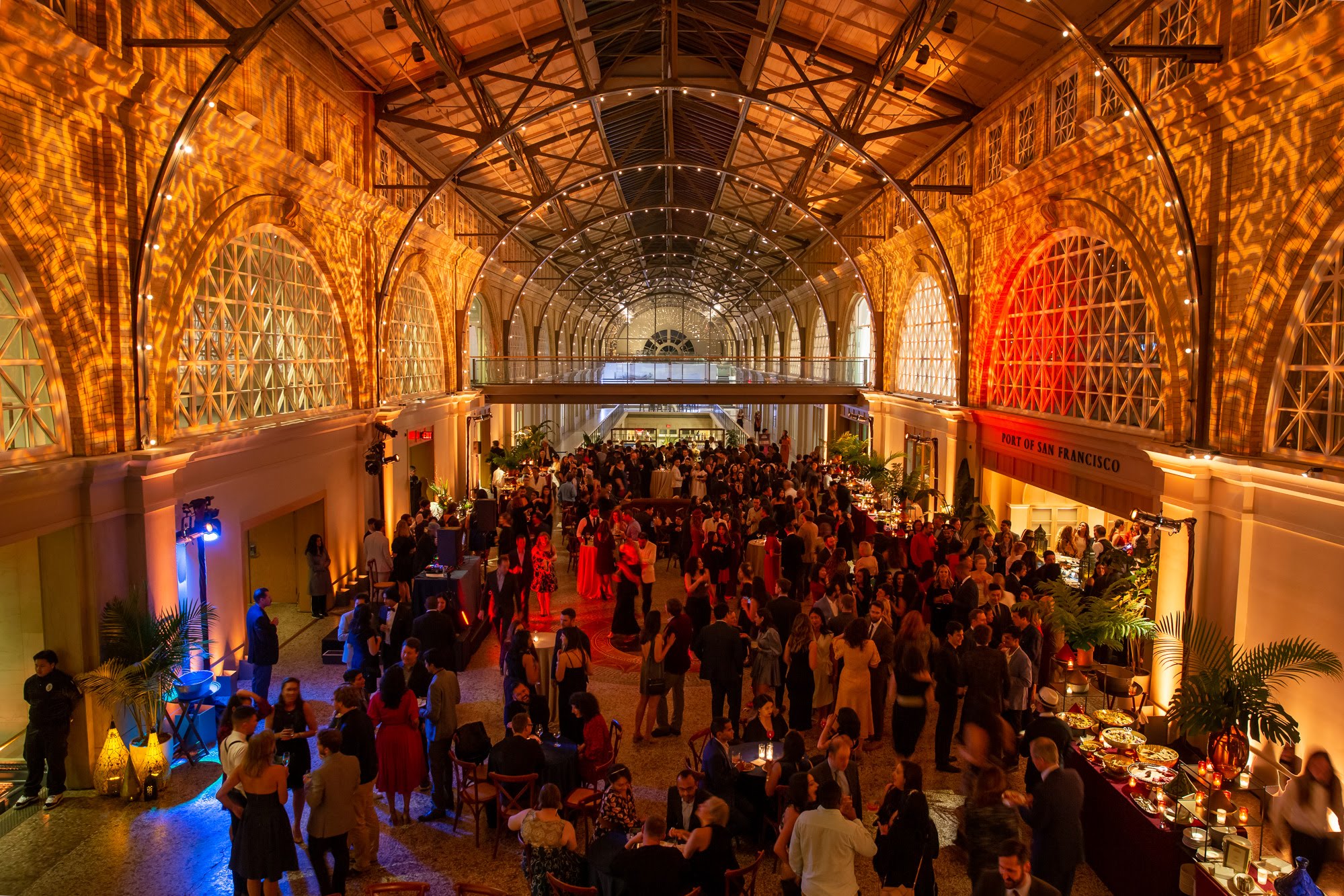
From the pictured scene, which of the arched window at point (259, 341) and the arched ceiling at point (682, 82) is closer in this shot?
the arched window at point (259, 341)

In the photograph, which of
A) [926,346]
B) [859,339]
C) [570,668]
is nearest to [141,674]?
[570,668]

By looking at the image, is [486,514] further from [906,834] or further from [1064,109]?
[906,834]

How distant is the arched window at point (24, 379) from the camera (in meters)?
7.92

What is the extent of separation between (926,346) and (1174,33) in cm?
1223

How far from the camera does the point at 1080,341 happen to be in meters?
13.7

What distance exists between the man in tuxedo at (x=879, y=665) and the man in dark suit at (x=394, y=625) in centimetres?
490

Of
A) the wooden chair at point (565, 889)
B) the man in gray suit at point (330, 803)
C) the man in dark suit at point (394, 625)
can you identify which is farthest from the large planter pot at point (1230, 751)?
the man in dark suit at point (394, 625)

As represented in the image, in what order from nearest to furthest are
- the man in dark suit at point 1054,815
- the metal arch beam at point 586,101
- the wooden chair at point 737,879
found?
1. the wooden chair at point 737,879
2. the man in dark suit at point 1054,815
3. the metal arch beam at point 586,101

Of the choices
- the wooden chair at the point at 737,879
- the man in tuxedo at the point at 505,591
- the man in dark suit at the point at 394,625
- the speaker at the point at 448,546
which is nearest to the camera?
the wooden chair at the point at 737,879

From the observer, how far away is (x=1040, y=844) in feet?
21.0

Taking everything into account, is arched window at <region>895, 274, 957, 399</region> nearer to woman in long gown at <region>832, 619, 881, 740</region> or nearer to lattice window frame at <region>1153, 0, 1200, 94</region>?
lattice window frame at <region>1153, 0, 1200, 94</region>

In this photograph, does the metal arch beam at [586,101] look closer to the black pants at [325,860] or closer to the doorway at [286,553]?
the doorway at [286,553]

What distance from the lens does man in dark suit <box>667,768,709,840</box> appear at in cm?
604

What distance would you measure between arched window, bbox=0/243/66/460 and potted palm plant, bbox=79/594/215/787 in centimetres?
164
